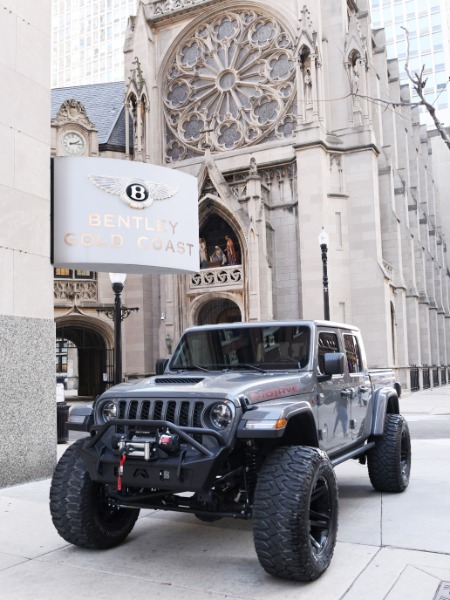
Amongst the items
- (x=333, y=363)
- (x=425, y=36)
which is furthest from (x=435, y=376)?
(x=425, y=36)

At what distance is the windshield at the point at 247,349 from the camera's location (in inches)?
223

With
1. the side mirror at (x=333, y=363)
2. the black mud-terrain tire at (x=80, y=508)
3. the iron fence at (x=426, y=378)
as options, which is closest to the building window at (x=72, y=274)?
the iron fence at (x=426, y=378)

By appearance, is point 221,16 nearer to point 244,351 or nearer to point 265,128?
point 265,128

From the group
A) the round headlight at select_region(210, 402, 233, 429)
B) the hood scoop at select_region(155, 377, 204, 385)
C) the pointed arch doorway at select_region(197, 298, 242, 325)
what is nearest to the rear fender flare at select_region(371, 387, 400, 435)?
the hood scoop at select_region(155, 377, 204, 385)

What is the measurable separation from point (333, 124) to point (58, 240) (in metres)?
19.7

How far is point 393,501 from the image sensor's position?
6.62 metres

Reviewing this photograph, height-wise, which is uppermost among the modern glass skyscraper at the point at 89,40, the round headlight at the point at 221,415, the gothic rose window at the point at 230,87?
the modern glass skyscraper at the point at 89,40

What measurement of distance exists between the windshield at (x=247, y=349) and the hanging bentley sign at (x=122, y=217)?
357 centimetres

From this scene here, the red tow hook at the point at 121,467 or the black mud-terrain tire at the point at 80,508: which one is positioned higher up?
the red tow hook at the point at 121,467

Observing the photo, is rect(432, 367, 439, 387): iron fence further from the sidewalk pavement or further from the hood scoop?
the hood scoop

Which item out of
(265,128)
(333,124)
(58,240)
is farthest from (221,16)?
(58,240)

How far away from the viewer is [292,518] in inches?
161

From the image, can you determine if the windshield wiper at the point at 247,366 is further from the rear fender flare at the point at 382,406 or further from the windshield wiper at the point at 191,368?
the rear fender flare at the point at 382,406

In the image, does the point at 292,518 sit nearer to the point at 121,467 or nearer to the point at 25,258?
the point at 121,467
